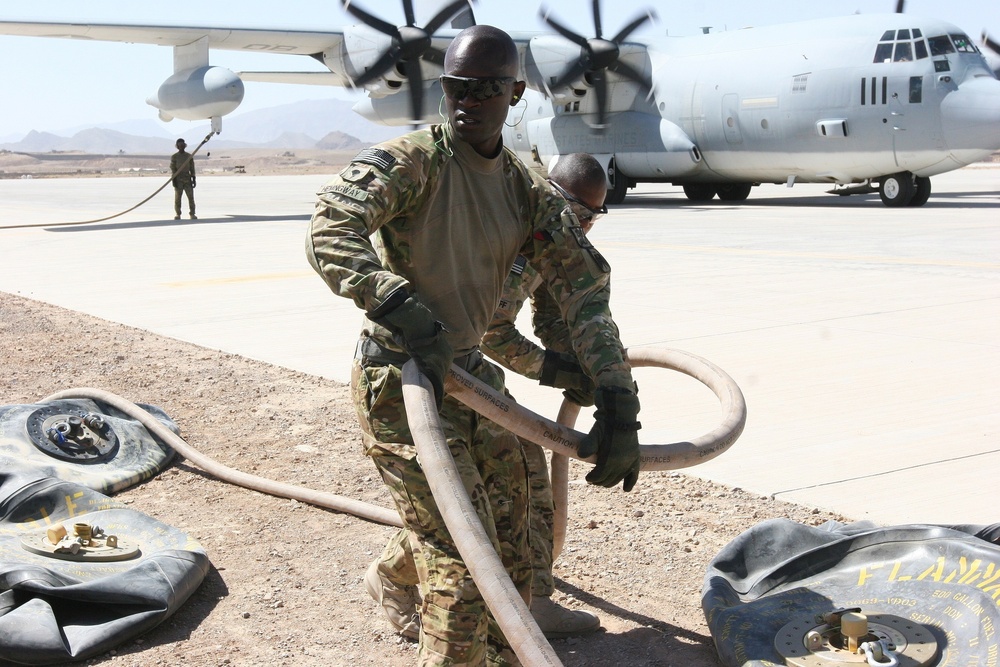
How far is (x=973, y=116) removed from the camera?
19.8 meters

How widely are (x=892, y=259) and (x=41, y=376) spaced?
1019cm

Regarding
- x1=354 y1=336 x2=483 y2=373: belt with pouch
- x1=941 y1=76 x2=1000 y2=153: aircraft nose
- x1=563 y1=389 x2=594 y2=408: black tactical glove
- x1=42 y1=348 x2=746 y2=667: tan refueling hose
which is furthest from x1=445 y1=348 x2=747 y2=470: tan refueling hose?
x1=941 y1=76 x2=1000 y2=153: aircraft nose

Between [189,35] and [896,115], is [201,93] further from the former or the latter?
[896,115]

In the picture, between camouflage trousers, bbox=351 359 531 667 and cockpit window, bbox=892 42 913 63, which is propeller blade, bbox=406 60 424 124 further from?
camouflage trousers, bbox=351 359 531 667

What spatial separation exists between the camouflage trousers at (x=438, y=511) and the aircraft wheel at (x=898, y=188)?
2096 cm

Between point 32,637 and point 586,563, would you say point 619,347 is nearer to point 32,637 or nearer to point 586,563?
point 586,563

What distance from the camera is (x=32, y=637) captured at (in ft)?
11.1

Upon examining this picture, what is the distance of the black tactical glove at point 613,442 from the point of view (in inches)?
119

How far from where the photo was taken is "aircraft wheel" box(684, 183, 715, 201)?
28.2 meters

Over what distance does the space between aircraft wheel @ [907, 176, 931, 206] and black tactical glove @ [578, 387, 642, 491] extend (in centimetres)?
2142

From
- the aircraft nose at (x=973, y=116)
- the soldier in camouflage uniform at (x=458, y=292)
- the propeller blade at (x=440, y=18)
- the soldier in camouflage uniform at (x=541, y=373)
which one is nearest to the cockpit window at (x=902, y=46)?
the aircraft nose at (x=973, y=116)

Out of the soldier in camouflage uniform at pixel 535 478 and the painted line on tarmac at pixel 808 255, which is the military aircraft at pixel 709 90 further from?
the soldier in camouflage uniform at pixel 535 478

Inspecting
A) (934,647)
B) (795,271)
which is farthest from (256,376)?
(795,271)

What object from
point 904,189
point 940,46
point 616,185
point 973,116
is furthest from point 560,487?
point 616,185
